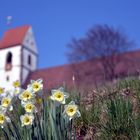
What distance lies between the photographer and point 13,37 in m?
55.5

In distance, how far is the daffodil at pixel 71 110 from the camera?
8.21 ft

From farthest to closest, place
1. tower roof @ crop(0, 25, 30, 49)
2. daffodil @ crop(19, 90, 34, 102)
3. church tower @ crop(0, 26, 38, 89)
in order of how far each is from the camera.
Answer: tower roof @ crop(0, 25, 30, 49)
church tower @ crop(0, 26, 38, 89)
daffodil @ crop(19, 90, 34, 102)

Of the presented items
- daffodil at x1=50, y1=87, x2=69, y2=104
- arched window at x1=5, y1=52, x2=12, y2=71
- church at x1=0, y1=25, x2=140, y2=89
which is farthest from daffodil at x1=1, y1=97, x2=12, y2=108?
arched window at x1=5, y1=52, x2=12, y2=71

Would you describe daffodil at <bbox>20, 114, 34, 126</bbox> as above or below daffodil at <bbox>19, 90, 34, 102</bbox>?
below

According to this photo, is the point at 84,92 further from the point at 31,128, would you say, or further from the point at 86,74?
the point at 86,74

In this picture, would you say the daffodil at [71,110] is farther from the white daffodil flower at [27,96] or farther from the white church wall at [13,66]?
the white church wall at [13,66]

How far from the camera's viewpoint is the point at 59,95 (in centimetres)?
258

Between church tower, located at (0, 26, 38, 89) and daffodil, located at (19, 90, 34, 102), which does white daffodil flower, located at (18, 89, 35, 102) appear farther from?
church tower, located at (0, 26, 38, 89)

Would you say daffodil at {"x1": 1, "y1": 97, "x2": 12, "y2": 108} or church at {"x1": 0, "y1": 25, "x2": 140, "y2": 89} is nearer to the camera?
daffodil at {"x1": 1, "y1": 97, "x2": 12, "y2": 108}

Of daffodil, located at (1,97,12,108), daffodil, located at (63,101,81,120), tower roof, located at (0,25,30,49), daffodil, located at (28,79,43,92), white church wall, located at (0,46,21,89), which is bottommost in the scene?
daffodil, located at (63,101,81,120)

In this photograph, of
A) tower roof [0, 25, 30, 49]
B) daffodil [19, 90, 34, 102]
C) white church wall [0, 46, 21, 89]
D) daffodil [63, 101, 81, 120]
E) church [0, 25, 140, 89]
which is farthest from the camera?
tower roof [0, 25, 30, 49]

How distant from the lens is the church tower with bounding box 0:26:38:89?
167 feet

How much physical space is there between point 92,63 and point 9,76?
1677cm

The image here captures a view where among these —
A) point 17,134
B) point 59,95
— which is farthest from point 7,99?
point 59,95
